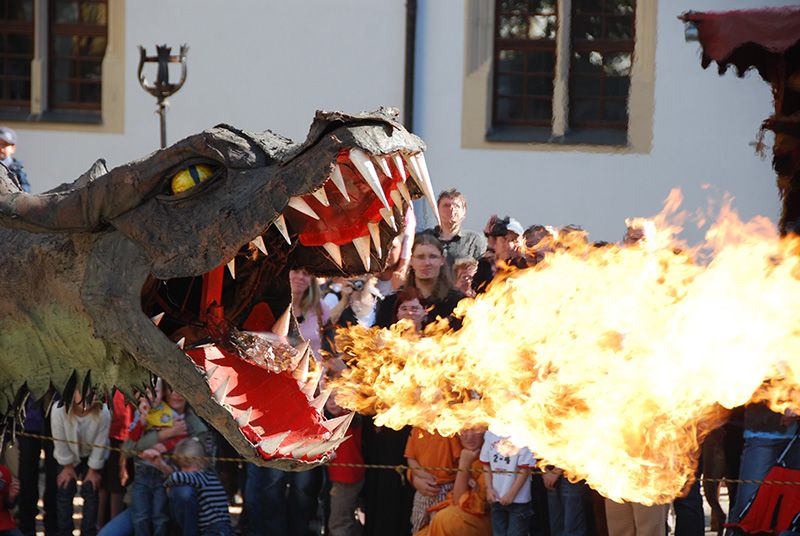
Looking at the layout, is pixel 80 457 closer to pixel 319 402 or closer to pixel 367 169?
pixel 319 402

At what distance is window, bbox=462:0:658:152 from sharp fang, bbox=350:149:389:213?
427 inches

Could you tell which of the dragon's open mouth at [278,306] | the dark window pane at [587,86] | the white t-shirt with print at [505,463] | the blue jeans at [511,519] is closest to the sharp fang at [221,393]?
the dragon's open mouth at [278,306]

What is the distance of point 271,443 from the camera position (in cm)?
360

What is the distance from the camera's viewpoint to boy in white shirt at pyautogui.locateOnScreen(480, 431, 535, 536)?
7395 mm

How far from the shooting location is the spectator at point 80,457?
884cm

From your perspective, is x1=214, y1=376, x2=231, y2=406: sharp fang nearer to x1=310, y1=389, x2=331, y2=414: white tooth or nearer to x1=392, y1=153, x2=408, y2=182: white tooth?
x1=310, y1=389, x2=331, y2=414: white tooth

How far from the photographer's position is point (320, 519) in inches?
346

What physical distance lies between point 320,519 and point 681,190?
21.5 feet

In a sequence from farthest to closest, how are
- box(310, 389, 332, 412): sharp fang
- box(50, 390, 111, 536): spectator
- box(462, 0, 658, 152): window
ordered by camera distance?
1. box(462, 0, 658, 152): window
2. box(50, 390, 111, 536): spectator
3. box(310, 389, 332, 412): sharp fang

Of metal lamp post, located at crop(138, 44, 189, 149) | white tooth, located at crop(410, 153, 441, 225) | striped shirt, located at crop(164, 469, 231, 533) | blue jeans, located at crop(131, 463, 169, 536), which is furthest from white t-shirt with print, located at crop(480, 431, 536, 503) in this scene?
metal lamp post, located at crop(138, 44, 189, 149)

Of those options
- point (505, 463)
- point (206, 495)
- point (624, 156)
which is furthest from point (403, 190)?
point (624, 156)

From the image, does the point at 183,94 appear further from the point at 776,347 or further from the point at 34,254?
the point at 34,254

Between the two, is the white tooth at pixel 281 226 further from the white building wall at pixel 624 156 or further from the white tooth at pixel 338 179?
the white building wall at pixel 624 156

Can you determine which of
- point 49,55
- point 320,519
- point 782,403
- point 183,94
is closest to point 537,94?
point 183,94
